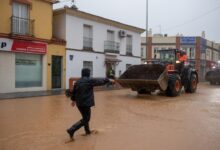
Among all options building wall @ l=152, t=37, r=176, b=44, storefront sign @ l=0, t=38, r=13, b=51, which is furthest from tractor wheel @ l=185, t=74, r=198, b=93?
building wall @ l=152, t=37, r=176, b=44

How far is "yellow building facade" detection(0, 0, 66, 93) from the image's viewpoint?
18.1 meters

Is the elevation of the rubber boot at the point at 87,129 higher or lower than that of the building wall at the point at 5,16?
lower

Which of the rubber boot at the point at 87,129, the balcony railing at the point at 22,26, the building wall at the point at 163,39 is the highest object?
the building wall at the point at 163,39

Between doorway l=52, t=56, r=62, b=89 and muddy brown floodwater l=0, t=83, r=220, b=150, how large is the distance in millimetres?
9366

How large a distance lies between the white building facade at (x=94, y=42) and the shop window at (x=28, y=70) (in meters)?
2.65

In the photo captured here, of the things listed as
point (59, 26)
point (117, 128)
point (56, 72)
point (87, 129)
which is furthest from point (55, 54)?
point (87, 129)

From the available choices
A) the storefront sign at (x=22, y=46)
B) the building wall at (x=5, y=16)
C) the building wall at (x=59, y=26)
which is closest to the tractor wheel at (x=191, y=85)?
the building wall at (x=59, y=26)

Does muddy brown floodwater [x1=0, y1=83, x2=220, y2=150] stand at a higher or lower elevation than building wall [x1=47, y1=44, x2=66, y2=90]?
lower

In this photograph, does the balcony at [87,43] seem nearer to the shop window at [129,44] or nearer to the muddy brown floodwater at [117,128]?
the shop window at [129,44]

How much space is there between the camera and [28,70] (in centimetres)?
1980

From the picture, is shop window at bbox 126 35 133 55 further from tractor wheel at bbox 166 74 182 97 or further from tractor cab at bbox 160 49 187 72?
tractor wheel at bbox 166 74 182 97

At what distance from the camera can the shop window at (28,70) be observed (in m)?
19.1

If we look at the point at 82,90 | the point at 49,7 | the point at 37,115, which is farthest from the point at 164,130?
the point at 49,7

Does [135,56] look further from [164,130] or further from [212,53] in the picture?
[212,53]
